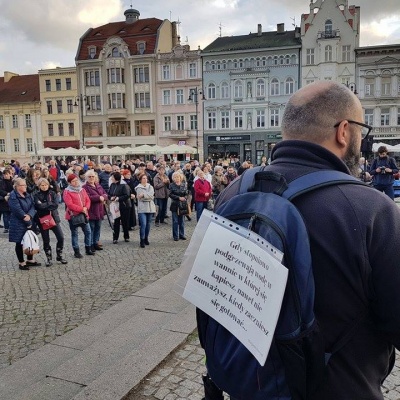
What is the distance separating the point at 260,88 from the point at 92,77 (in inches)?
793

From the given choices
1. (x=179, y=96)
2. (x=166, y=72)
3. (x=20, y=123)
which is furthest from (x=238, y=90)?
(x=20, y=123)

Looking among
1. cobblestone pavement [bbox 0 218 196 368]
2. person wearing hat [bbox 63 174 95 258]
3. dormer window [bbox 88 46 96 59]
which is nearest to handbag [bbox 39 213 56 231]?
person wearing hat [bbox 63 174 95 258]

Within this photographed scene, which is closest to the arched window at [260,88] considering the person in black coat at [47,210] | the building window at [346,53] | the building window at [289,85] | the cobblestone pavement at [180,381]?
the building window at [289,85]

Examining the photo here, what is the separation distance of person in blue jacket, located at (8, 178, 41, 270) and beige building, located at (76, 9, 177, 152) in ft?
140

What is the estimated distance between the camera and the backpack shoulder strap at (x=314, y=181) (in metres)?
1.51

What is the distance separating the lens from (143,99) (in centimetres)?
5028

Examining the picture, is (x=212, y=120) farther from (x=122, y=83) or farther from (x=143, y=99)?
(x=122, y=83)

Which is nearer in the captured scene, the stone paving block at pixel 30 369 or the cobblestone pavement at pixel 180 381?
the cobblestone pavement at pixel 180 381

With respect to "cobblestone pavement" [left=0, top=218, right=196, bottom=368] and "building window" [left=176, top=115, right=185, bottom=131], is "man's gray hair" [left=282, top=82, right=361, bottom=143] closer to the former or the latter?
"cobblestone pavement" [left=0, top=218, right=196, bottom=368]

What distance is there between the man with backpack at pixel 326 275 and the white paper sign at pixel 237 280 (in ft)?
0.15

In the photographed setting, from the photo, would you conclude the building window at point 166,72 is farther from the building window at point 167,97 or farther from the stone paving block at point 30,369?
the stone paving block at point 30,369

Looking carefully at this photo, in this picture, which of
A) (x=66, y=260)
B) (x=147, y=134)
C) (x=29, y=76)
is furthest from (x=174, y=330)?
(x=29, y=76)

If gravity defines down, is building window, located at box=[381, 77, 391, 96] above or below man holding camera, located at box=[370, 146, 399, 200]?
above

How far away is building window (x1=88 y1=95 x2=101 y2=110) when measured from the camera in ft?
168
